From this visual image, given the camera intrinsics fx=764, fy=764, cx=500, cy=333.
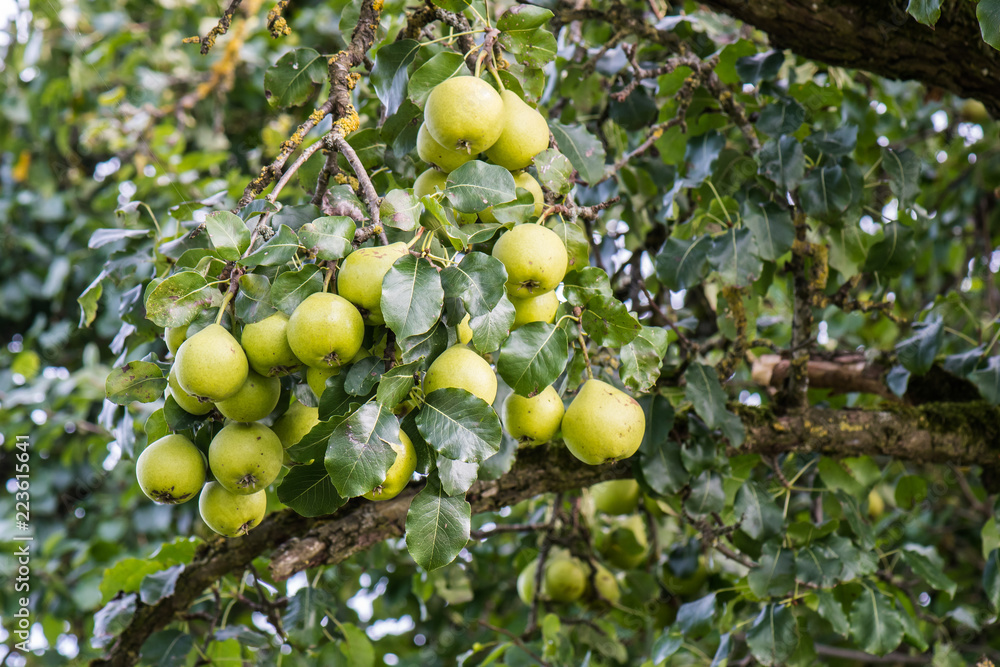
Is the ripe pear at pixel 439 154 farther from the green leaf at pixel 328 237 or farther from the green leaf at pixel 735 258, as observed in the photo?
the green leaf at pixel 735 258

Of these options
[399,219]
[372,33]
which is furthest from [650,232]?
[399,219]

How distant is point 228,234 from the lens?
3.24 ft

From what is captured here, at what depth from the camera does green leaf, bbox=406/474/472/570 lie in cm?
98

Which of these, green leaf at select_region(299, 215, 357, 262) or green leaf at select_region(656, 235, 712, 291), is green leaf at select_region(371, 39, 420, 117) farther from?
green leaf at select_region(656, 235, 712, 291)

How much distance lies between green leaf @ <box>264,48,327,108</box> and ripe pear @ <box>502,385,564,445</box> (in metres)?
0.76

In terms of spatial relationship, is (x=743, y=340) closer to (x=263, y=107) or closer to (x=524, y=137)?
(x=524, y=137)

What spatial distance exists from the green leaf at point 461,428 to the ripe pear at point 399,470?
0.19 feet

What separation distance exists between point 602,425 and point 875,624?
43.3 inches

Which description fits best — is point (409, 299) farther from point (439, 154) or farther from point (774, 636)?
point (774, 636)

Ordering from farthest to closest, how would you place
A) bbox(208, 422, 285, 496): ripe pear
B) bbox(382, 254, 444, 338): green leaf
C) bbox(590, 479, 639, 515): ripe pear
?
bbox(590, 479, 639, 515): ripe pear → bbox(208, 422, 285, 496): ripe pear → bbox(382, 254, 444, 338): green leaf

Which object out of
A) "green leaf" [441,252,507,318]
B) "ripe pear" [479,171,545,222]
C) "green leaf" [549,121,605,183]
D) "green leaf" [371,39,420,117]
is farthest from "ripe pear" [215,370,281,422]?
"green leaf" [549,121,605,183]

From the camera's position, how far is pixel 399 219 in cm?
102

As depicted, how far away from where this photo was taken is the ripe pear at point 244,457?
990mm

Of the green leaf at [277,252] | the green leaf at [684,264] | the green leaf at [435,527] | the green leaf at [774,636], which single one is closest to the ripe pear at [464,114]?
the green leaf at [277,252]
